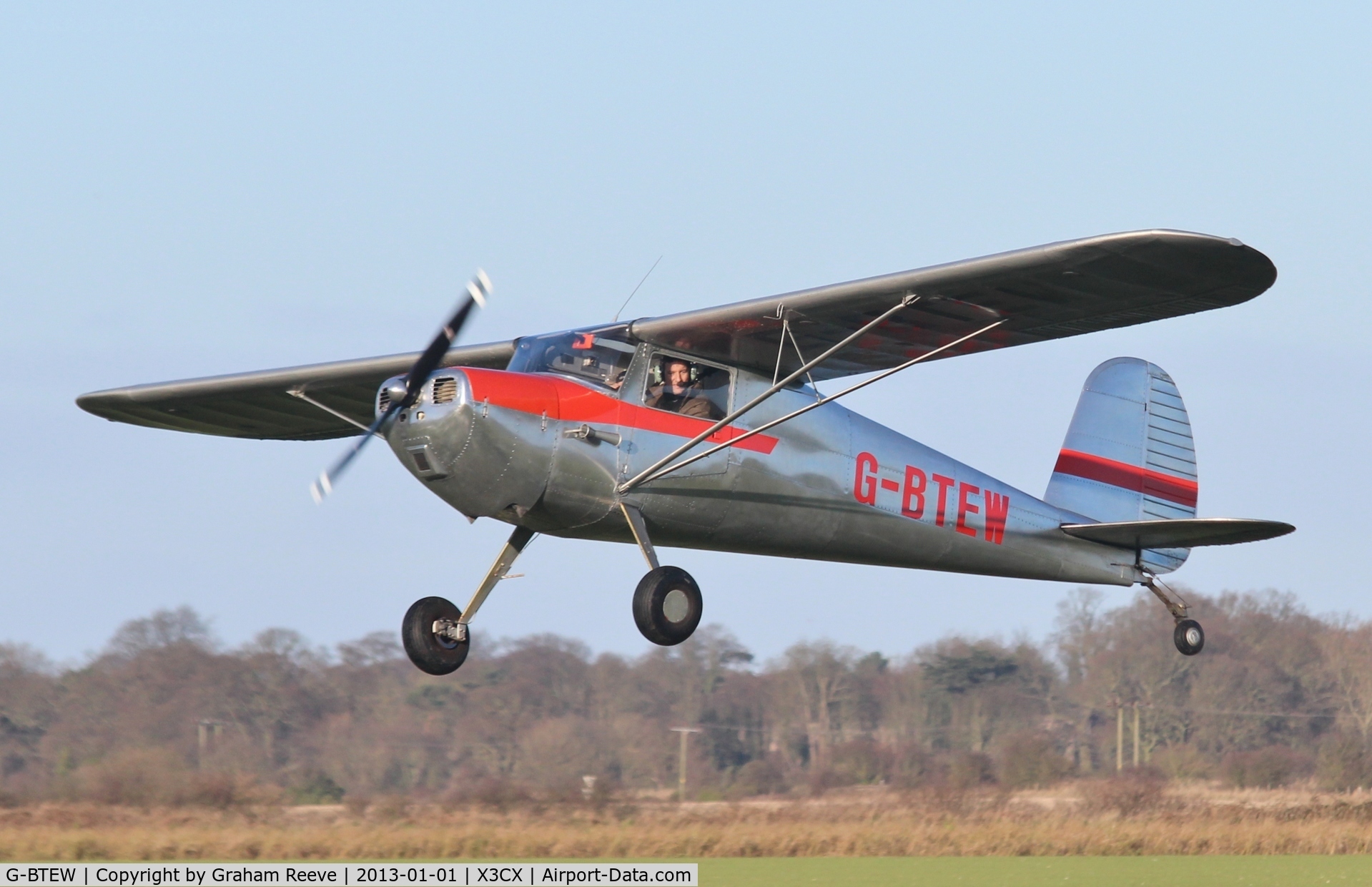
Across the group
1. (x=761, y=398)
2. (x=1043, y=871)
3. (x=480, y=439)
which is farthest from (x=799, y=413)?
(x=1043, y=871)

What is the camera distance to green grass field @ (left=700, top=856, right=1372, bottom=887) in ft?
61.1

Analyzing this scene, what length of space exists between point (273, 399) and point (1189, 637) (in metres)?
8.31

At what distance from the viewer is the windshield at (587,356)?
11.1m

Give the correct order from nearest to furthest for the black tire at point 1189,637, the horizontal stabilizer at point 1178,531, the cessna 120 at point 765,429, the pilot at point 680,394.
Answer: the cessna 120 at point 765,429 < the pilot at point 680,394 < the horizontal stabilizer at point 1178,531 < the black tire at point 1189,637

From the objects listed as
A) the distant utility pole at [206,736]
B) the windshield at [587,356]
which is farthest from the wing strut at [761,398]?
the distant utility pole at [206,736]

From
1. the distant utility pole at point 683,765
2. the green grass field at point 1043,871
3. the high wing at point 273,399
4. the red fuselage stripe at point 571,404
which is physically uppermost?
the high wing at point 273,399

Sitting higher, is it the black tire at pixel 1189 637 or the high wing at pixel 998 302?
the high wing at pixel 998 302

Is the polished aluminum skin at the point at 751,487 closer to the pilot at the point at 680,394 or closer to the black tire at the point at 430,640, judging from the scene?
the pilot at the point at 680,394

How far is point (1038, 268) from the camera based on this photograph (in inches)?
407

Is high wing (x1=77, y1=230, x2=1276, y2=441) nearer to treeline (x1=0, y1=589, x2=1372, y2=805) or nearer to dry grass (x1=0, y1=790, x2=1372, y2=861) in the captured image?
dry grass (x1=0, y1=790, x2=1372, y2=861)

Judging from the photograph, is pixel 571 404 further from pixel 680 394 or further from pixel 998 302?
pixel 998 302

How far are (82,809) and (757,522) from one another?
12728 millimetres

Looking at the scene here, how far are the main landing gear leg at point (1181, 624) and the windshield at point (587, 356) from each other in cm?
561

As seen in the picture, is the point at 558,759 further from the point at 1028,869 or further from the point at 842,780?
the point at 1028,869
